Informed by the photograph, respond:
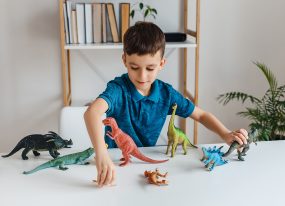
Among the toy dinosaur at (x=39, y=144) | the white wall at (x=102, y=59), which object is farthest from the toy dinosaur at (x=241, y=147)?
the white wall at (x=102, y=59)

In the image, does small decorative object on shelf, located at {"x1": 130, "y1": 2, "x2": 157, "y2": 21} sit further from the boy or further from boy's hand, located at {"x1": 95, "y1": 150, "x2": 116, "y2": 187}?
boy's hand, located at {"x1": 95, "y1": 150, "x2": 116, "y2": 187}

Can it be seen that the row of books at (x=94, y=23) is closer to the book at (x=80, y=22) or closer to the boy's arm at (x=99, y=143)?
the book at (x=80, y=22)

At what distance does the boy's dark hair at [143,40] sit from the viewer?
1.21 metres

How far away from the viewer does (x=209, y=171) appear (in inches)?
44.7

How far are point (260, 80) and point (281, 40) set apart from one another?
0.30 metres

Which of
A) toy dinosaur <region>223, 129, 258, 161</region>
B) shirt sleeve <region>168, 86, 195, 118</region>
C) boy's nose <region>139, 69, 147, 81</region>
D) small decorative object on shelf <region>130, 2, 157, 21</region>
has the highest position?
small decorative object on shelf <region>130, 2, 157, 21</region>

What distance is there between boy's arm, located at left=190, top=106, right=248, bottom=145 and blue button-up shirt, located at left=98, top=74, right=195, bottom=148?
4 cm

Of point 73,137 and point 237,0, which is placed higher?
point 237,0

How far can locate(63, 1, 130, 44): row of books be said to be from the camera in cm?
221

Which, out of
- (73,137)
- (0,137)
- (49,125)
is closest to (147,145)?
(73,137)

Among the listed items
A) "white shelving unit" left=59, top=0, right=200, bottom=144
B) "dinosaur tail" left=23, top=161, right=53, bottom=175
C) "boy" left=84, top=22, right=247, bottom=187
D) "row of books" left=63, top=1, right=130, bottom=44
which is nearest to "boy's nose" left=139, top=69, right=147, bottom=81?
"boy" left=84, top=22, right=247, bottom=187

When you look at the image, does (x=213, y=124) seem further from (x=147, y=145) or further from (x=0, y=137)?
(x=0, y=137)

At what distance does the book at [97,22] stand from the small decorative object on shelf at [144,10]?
19cm

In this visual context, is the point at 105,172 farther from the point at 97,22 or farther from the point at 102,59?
the point at 102,59
